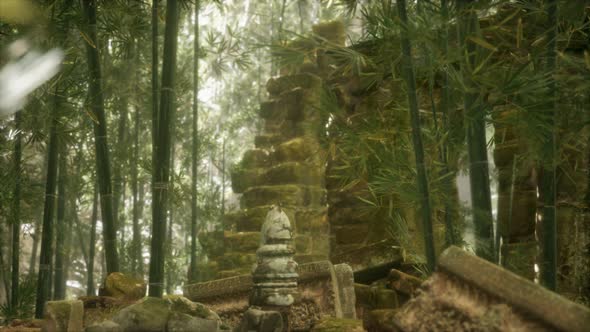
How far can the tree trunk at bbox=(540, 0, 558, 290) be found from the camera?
3.42 metres

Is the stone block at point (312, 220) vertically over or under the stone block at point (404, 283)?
over

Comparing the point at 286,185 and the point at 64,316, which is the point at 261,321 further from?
the point at 286,185

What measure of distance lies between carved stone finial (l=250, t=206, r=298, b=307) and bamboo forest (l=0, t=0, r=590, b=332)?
0.4 inches

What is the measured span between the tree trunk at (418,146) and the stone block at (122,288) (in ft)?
6.27

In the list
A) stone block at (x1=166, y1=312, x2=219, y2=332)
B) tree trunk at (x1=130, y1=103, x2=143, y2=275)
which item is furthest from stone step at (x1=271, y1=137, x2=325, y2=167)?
stone block at (x1=166, y1=312, x2=219, y2=332)

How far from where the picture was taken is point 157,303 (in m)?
3.15

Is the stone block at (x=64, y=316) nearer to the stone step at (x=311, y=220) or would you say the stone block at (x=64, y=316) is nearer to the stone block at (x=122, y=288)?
the stone block at (x=122, y=288)

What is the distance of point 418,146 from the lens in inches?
136

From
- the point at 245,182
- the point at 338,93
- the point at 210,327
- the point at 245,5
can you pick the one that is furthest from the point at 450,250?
the point at 245,5

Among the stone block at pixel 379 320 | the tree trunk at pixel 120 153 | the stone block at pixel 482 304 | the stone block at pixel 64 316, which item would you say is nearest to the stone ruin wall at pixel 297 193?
the tree trunk at pixel 120 153

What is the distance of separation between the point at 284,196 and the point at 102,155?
11.6 feet

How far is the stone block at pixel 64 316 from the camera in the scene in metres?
3.25

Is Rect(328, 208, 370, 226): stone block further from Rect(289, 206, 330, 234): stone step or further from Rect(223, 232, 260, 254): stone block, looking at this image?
Rect(223, 232, 260, 254): stone block

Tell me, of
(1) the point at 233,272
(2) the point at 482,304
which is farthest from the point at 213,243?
(2) the point at 482,304
